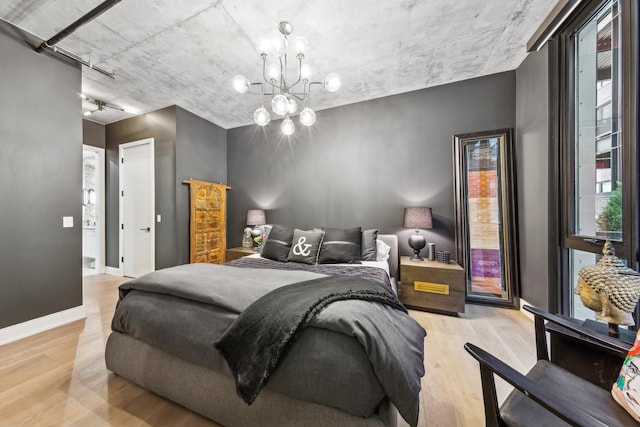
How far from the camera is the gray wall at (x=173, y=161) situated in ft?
12.0

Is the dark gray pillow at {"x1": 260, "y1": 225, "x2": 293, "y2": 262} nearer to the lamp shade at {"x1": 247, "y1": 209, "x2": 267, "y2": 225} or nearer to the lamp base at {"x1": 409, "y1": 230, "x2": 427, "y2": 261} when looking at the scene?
the lamp shade at {"x1": 247, "y1": 209, "x2": 267, "y2": 225}

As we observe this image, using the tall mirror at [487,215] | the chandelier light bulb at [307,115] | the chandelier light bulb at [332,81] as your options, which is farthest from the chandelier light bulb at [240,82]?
the tall mirror at [487,215]

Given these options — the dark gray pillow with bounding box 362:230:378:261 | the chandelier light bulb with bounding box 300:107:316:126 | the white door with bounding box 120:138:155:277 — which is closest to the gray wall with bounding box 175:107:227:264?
the white door with bounding box 120:138:155:277

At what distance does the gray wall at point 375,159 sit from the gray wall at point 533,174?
0.28 meters

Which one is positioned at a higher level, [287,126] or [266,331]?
[287,126]

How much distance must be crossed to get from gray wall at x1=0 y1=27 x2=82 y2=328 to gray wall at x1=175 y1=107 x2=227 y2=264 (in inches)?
45.4

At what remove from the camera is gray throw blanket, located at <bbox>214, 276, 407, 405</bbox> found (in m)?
1.04

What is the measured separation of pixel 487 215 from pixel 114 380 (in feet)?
12.8

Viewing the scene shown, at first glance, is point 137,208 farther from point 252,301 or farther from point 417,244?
point 417,244

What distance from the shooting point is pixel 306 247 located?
279 cm

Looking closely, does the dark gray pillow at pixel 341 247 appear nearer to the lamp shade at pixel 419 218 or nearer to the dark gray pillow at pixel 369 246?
the dark gray pillow at pixel 369 246

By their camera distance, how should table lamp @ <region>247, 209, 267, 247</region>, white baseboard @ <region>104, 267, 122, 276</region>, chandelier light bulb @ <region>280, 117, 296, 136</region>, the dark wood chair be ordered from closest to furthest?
the dark wood chair < chandelier light bulb @ <region>280, 117, 296, 136</region> < table lamp @ <region>247, 209, 267, 247</region> < white baseboard @ <region>104, 267, 122, 276</region>

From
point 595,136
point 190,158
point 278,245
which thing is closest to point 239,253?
point 278,245

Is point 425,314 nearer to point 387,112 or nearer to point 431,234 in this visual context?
point 431,234
